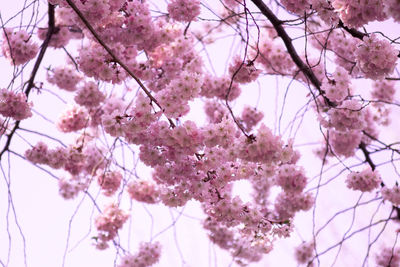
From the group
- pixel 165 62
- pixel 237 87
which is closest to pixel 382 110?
pixel 237 87

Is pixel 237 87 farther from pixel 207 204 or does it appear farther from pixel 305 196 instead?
pixel 207 204

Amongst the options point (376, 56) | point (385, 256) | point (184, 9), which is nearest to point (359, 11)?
point (376, 56)

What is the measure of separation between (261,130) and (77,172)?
2.71 meters

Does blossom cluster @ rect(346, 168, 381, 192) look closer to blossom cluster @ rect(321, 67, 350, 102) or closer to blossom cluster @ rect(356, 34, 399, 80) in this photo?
blossom cluster @ rect(321, 67, 350, 102)

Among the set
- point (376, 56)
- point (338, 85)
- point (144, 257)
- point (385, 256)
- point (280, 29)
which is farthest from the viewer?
point (385, 256)

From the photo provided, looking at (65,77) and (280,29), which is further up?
(65,77)

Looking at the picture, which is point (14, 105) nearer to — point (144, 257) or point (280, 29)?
point (280, 29)

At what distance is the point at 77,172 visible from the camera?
4.16 meters

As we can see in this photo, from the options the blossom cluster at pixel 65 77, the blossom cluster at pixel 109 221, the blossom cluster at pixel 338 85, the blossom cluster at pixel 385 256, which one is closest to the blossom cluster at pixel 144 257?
the blossom cluster at pixel 109 221

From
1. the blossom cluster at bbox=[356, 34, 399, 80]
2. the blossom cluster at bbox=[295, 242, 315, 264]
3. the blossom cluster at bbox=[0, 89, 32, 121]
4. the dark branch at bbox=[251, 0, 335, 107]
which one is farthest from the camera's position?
the blossom cluster at bbox=[295, 242, 315, 264]

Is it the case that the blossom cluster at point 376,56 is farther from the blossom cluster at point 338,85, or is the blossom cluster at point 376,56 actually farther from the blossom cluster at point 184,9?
the blossom cluster at point 184,9

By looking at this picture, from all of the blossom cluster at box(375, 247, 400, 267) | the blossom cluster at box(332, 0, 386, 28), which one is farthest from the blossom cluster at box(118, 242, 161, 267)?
the blossom cluster at box(332, 0, 386, 28)

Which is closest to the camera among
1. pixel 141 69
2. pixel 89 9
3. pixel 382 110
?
pixel 89 9

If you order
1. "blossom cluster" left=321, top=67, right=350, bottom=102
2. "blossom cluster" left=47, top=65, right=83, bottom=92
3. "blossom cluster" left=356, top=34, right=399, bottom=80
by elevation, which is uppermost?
"blossom cluster" left=47, top=65, right=83, bottom=92
